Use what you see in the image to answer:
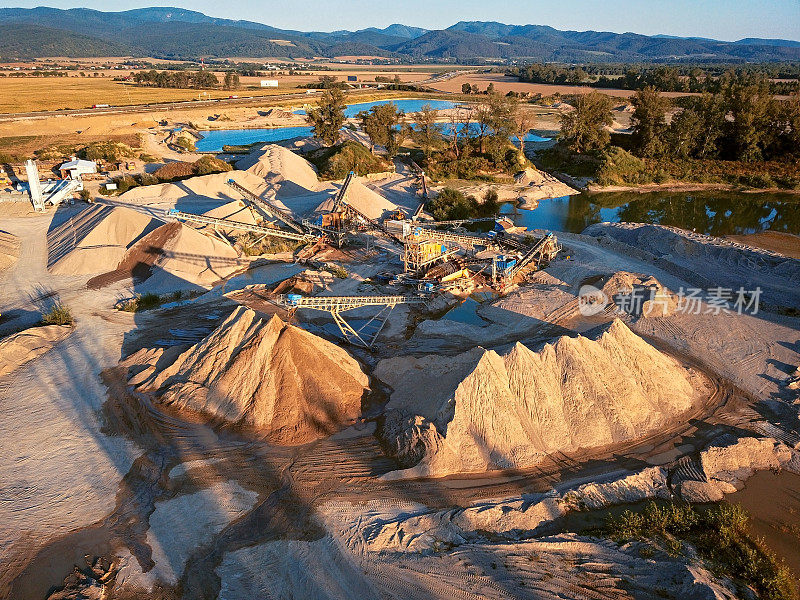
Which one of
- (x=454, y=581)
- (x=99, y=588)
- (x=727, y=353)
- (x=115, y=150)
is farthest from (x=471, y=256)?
(x=115, y=150)

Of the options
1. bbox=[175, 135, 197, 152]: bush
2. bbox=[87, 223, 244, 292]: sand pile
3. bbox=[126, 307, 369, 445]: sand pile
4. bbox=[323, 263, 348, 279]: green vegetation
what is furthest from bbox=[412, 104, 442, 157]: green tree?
bbox=[126, 307, 369, 445]: sand pile

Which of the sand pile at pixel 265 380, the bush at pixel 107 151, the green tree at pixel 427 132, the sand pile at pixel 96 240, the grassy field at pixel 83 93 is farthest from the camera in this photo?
the grassy field at pixel 83 93

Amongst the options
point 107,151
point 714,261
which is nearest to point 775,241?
point 714,261

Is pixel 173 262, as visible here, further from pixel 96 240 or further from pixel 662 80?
pixel 662 80

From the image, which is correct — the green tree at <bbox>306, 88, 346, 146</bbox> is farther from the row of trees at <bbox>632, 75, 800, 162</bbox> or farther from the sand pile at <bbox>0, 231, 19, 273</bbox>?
the sand pile at <bbox>0, 231, 19, 273</bbox>

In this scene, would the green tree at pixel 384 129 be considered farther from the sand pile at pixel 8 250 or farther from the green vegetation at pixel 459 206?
the sand pile at pixel 8 250

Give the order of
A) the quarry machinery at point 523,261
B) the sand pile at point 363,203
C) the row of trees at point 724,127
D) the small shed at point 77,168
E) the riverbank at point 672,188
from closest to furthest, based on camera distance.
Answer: the quarry machinery at point 523,261 → the sand pile at point 363,203 → the small shed at point 77,168 → the riverbank at point 672,188 → the row of trees at point 724,127

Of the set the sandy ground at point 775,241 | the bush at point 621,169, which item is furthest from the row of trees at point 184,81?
the sandy ground at point 775,241
